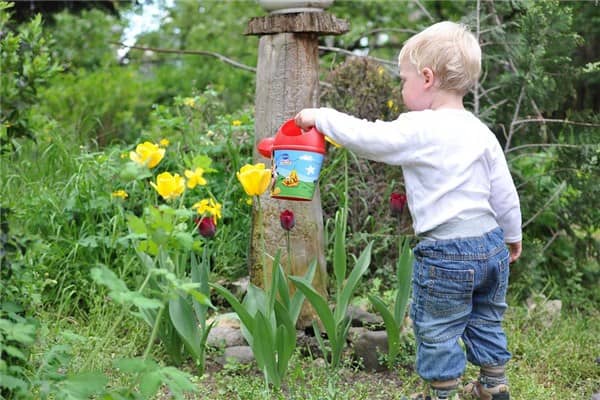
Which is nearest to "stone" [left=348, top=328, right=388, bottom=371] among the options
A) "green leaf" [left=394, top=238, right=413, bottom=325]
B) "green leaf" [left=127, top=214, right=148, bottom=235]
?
A: "green leaf" [left=394, top=238, right=413, bottom=325]

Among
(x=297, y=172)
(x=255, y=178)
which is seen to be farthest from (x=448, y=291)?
(x=255, y=178)

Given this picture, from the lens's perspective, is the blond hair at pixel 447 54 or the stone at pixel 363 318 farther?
the stone at pixel 363 318

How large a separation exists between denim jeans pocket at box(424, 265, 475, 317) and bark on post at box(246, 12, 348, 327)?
0.89m

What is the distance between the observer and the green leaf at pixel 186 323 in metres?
2.99

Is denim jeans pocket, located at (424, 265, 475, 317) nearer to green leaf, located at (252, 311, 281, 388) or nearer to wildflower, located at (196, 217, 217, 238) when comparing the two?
green leaf, located at (252, 311, 281, 388)

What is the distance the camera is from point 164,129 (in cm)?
495

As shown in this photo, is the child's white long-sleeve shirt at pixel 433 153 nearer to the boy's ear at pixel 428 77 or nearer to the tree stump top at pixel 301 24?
the boy's ear at pixel 428 77

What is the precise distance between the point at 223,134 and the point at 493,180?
7.35ft

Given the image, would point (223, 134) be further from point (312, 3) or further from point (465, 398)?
point (465, 398)

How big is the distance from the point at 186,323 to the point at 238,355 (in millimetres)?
332

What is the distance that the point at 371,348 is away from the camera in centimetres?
330

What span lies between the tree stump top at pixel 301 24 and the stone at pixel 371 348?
1.27m

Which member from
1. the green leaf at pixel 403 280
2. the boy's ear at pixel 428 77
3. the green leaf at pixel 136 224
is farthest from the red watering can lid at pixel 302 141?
the green leaf at pixel 136 224

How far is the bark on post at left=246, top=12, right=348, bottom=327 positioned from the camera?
3.42 metres
